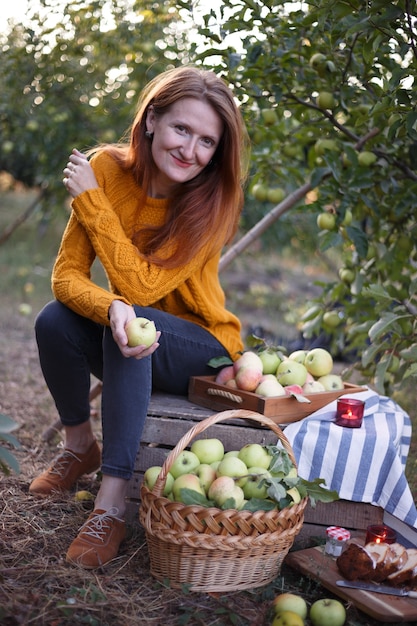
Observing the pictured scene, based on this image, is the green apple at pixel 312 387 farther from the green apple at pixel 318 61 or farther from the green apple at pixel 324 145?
the green apple at pixel 318 61

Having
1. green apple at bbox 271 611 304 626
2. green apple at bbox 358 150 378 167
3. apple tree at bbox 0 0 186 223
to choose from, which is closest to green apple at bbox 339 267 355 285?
green apple at bbox 358 150 378 167

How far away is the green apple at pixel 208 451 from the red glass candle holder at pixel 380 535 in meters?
0.43

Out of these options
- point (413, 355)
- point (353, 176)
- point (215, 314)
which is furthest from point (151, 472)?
point (353, 176)

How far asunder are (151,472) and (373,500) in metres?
0.65

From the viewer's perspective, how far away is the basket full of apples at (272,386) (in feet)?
7.00

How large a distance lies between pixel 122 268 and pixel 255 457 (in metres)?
0.68

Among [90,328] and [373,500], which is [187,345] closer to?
[90,328]

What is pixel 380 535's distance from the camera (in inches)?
75.4

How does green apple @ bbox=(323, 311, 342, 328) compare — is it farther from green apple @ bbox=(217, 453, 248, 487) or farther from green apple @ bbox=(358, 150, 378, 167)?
green apple @ bbox=(217, 453, 248, 487)

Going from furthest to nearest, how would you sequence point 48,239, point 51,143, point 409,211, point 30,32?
point 48,239
point 51,143
point 30,32
point 409,211

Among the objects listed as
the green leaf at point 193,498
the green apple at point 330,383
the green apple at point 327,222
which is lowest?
the green apple at point 330,383

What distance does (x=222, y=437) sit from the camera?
2125 mm

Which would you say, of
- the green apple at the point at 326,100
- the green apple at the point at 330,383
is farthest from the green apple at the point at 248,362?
the green apple at the point at 326,100

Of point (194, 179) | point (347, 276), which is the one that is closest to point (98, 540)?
point (194, 179)
